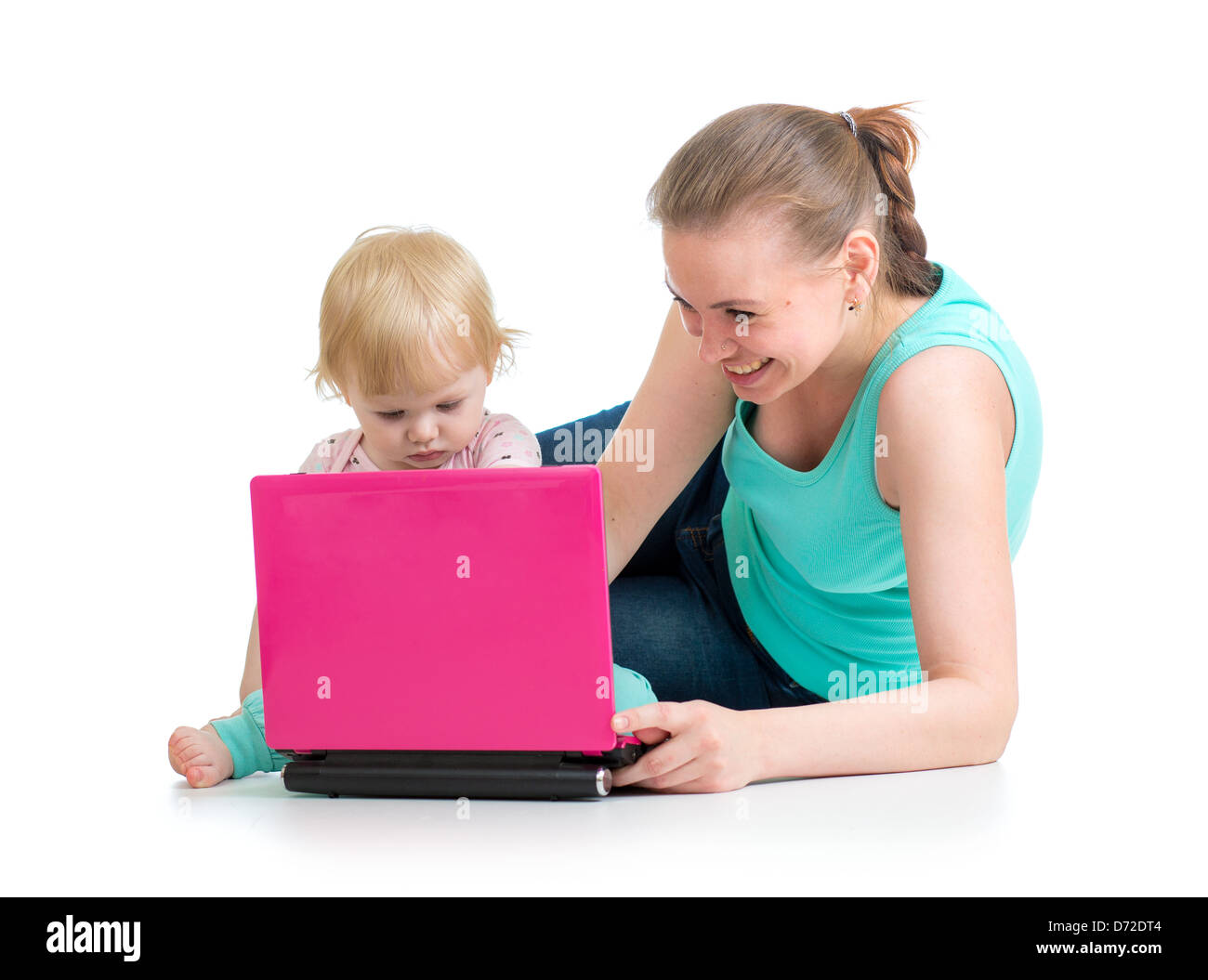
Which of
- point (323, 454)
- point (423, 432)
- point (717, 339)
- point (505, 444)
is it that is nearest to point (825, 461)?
point (717, 339)

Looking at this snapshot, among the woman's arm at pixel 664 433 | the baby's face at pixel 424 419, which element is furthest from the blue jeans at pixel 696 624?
the baby's face at pixel 424 419

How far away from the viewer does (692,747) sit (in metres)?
1.46

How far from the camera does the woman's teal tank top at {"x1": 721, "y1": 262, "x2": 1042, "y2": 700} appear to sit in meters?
1.76

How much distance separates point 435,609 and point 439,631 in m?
0.03

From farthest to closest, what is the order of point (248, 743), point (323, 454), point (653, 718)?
point (323, 454)
point (248, 743)
point (653, 718)

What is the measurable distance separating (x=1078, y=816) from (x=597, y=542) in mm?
635

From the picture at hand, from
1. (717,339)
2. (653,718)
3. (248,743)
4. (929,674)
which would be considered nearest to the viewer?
(653,718)

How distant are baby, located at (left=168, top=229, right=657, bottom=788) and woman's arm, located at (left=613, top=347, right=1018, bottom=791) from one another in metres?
0.70

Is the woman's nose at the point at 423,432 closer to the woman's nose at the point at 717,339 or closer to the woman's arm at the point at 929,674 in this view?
the woman's nose at the point at 717,339

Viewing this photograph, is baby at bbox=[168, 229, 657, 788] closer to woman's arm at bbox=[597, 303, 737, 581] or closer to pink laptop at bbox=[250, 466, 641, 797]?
woman's arm at bbox=[597, 303, 737, 581]

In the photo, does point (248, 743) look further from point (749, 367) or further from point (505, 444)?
point (749, 367)

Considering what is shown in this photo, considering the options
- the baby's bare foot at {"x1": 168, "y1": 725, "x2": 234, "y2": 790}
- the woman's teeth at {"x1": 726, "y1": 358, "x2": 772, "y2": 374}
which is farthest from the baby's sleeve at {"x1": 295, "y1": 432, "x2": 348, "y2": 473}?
the woman's teeth at {"x1": 726, "y1": 358, "x2": 772, "y2": 374}

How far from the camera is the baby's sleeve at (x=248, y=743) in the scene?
1.80m
